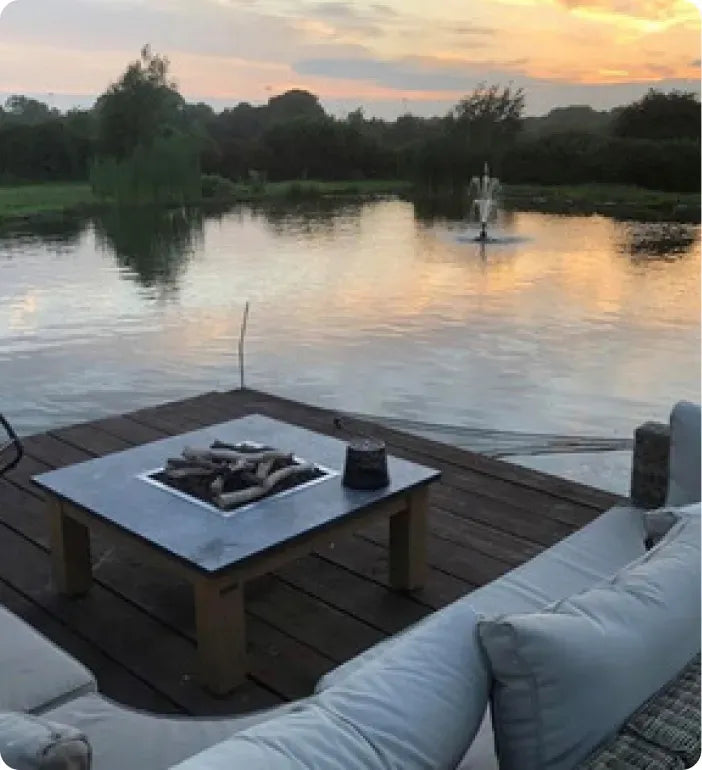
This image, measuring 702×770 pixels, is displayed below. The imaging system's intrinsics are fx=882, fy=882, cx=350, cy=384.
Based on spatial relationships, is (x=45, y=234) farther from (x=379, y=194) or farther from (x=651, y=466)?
(x=651, y=466)

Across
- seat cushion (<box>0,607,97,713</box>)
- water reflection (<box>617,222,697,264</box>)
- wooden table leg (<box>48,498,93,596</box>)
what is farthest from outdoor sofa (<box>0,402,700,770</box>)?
water reflection (<box>617,222,697,264</box>)

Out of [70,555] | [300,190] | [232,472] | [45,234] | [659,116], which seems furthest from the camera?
[45,234]

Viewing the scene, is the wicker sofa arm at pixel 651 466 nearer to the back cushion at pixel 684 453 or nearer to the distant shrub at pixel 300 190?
the back cushion at pixel 684 453

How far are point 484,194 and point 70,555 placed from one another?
5975mm

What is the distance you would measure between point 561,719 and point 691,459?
1076mm

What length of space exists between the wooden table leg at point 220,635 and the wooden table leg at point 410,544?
0.52 meters

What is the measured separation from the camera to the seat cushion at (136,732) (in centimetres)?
125

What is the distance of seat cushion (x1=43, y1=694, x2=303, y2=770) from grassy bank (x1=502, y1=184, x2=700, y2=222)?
19.9 feet

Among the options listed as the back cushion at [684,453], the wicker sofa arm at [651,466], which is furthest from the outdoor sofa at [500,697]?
the wicker sofa arm at [651,466]

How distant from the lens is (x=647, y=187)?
6.80 metres

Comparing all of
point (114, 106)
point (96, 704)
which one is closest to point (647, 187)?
point (114, 106)

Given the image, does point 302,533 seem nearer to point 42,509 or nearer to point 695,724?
point 695,724

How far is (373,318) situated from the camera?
21.2 ft

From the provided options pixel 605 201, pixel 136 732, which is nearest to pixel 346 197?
pixel 605 201
